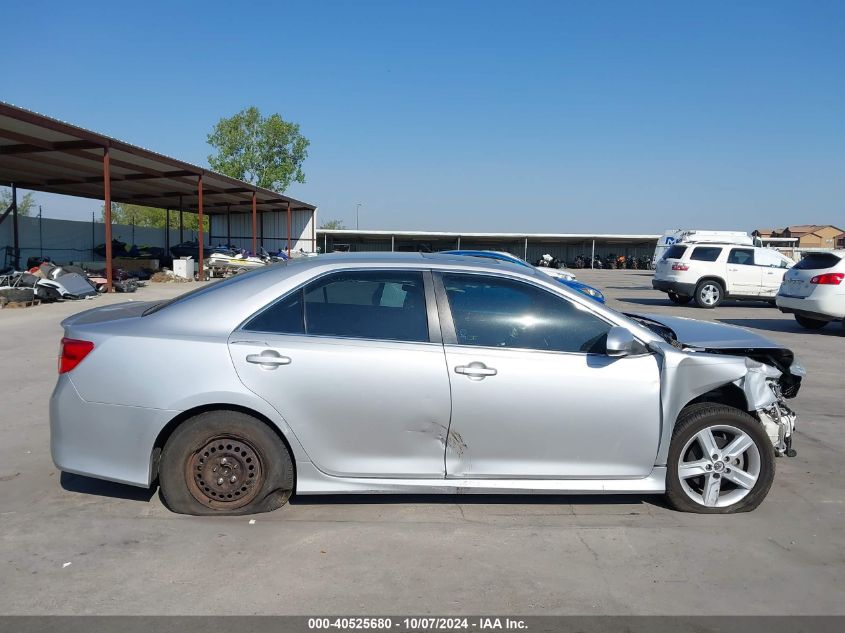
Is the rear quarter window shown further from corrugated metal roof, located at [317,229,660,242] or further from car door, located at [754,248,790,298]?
corrugated metal roof, located at [317,229,660,242]

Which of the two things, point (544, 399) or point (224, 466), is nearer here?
point (544, 399)

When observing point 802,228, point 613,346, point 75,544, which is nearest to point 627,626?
point 613,346

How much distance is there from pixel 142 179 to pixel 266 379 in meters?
26.4

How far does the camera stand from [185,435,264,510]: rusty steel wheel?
13.4 feet

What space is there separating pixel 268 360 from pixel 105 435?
1.09 meters

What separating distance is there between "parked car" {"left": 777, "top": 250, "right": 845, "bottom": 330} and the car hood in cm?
899

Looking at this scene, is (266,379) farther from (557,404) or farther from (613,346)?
(613,346)

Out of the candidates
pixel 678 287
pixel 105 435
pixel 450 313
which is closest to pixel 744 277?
pixel 678 287

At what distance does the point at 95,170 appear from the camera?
25.7 meters

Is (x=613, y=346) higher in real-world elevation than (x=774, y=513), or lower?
higher

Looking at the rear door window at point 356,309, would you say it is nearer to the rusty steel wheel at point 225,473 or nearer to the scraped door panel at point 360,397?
the scraped door panel at point 360,397

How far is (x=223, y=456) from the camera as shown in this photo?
4090 mm

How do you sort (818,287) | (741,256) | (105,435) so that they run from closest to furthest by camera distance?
(105,435) → (818,287) → (741,256)

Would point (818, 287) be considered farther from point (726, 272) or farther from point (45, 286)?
point (45, 286)
